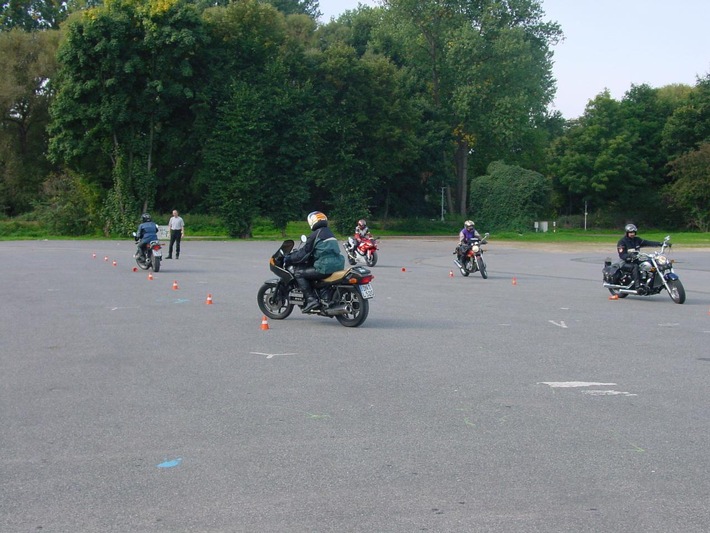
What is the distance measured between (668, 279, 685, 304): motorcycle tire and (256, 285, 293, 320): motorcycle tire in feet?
27.2

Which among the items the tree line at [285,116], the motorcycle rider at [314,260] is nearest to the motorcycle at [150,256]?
the motorcycle rider at [314,260]

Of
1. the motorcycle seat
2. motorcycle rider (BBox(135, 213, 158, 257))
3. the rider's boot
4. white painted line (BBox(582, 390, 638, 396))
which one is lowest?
white painted line (BBox(582, 390, 638, 396))

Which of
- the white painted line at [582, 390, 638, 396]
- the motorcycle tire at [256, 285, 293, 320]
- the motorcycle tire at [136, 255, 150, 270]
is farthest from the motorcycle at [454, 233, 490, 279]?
the white painted line at [582, 390, 638, 396]

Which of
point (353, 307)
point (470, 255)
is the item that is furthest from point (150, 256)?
point (353, 307)

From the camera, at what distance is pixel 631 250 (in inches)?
775

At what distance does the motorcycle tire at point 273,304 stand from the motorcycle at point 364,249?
15.2 metres

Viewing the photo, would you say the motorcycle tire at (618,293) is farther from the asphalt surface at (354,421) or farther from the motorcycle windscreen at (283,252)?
the motorcycle windscreen at (283,252)

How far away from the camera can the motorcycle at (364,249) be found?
100 feet

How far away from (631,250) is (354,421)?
1358cm

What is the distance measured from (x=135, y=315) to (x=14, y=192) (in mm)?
55125

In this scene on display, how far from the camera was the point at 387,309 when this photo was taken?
16.9m

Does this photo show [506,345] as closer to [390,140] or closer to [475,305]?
[475,305]

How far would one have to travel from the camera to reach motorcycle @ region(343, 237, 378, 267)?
30531mm

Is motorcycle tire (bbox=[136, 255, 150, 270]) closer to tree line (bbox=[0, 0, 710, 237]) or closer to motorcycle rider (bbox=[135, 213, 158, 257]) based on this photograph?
motorcycle rider (bbox=[135, 213, 158, 257])
